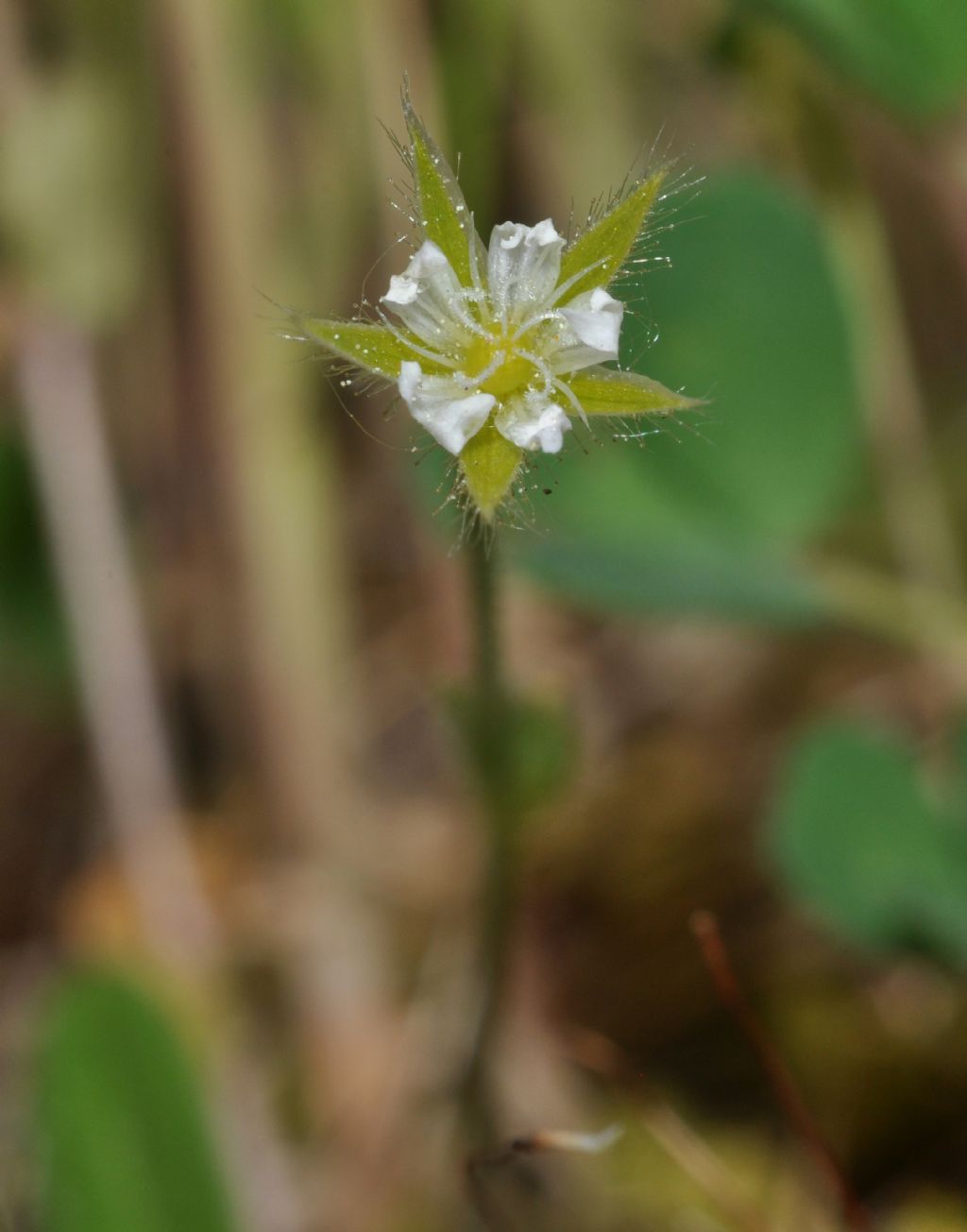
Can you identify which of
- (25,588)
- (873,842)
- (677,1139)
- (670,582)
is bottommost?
(677,1139)

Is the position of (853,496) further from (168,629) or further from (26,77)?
(26,77)

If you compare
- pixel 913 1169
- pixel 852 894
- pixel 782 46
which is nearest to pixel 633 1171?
pixel 913 1169

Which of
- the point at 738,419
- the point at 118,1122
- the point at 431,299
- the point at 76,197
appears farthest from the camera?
the point at 76,197

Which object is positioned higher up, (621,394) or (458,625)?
(621,394)

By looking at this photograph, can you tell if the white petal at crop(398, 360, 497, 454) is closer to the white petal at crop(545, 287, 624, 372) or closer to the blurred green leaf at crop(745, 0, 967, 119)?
the white petal at crop(545, 287, 624, 372)

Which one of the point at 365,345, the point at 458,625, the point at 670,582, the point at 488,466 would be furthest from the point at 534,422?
the point at 458,625

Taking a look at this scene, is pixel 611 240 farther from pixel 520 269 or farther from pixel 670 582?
pixel 670 582
